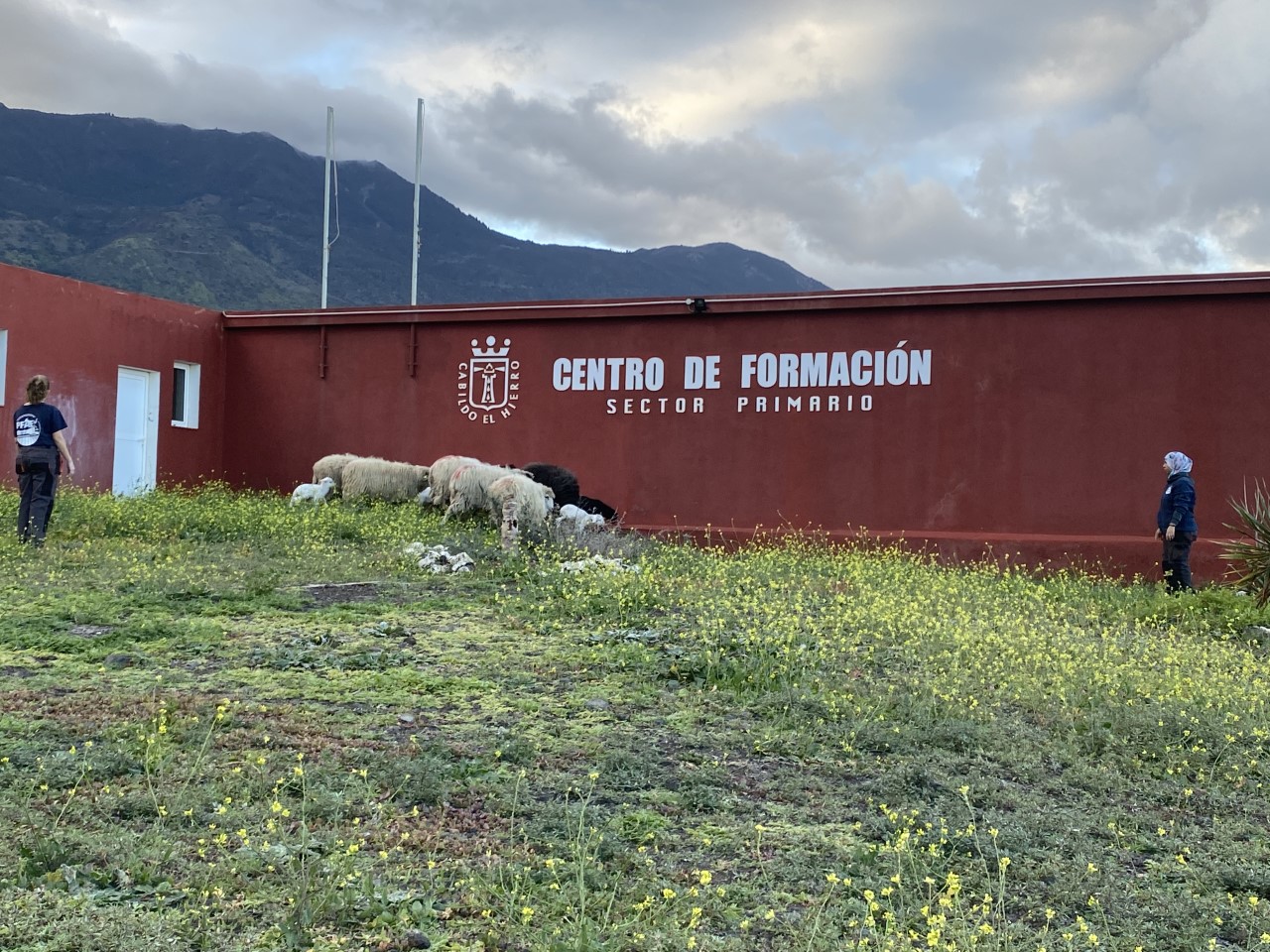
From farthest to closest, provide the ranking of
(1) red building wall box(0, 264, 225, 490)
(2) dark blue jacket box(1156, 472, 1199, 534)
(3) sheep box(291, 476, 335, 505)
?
(3) sheep box(291, 476, 335, 505) → (1) red building wall box(0, 264, 225, 490) → (2) dark blue jacket box(1156, 472, 1199, 534)

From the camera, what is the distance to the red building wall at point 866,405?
12.5 m

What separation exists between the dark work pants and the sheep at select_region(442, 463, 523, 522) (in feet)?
22.6

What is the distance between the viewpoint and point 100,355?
1465 centimetres

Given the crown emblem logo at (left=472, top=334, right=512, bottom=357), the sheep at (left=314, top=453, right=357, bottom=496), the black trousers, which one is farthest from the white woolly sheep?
the black trousers

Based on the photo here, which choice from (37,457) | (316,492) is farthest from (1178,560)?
(37,457)

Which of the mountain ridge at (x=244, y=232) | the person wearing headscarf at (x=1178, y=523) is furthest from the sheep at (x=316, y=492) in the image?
the mountain ridge at (x=244, y=232)

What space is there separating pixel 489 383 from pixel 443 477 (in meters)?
2.23

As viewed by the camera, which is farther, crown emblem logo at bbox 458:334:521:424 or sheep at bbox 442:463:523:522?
crown emblem logo at bbox 458:334:521:424

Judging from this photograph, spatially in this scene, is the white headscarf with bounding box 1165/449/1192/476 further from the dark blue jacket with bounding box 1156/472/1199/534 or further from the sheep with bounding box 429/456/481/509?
the sheep with bounding box 429/456/481/509

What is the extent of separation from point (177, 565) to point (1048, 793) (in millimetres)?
7273

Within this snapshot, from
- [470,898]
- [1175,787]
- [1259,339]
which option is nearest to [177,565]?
[470,898]

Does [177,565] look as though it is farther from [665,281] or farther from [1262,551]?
[665,281]

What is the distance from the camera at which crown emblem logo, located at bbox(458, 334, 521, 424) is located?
15016mm

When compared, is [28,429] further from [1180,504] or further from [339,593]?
[1180,504]
